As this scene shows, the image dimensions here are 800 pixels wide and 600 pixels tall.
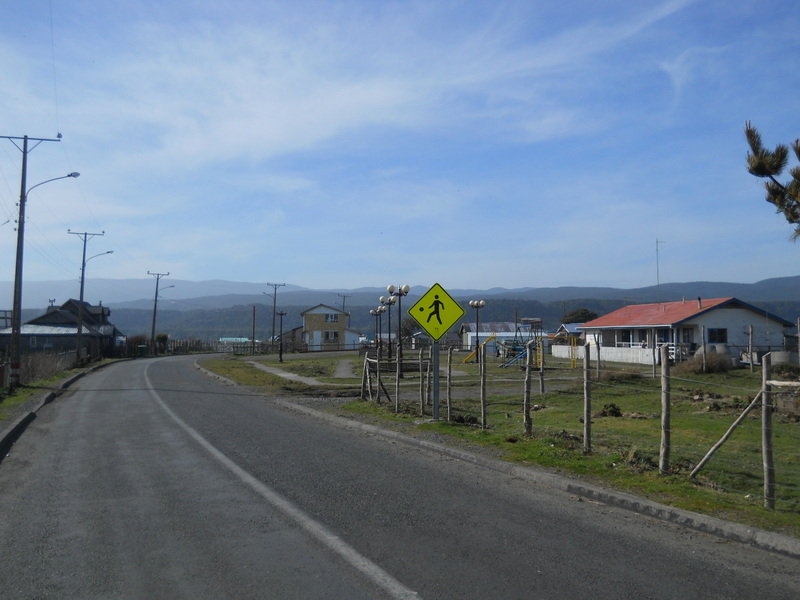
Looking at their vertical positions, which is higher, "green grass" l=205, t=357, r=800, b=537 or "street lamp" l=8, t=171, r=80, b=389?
"street lamp" l=8, t=171, r=80, b=389

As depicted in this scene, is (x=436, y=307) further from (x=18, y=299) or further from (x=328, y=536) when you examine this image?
(x=18, y=299)

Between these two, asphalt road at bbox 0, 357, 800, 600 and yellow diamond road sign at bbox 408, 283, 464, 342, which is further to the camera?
yellow diamond road sign at bbox 408, 283, 464, 342

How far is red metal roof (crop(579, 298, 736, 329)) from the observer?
45250 mm

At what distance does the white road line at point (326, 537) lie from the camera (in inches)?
198

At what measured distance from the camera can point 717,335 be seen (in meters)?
46.0

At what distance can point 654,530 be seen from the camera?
670 cm

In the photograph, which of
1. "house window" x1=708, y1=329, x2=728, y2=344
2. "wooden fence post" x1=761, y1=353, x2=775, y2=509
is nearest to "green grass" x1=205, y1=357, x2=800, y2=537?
"wooden fence post" x1=761, y1=353, x2=775, y2=509

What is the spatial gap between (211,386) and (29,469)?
1937 centimetres

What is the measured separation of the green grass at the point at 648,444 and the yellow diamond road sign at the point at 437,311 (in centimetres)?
207

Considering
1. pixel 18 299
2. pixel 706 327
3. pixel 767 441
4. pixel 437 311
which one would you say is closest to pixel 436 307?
pixel 437 311

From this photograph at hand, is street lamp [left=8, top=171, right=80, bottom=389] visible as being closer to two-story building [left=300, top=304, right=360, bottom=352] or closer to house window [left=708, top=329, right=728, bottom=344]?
house window [left=708, top=329, right=728, bottom=344]

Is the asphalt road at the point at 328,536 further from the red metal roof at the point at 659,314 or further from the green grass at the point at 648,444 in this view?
the red metal roof at the point at 659,314

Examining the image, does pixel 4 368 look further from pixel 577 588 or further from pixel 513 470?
pixel 577 588

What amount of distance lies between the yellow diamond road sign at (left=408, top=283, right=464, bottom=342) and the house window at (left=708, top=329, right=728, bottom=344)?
36480 mm
